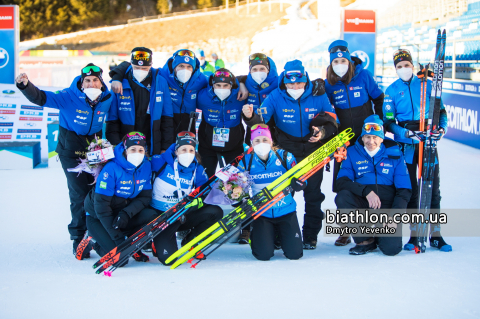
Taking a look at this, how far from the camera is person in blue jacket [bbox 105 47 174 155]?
169 inches

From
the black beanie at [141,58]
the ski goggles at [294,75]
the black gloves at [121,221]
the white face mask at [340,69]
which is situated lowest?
the black gloves at [121,221]

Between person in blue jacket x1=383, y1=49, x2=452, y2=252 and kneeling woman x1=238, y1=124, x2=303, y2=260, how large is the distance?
0.99 metres

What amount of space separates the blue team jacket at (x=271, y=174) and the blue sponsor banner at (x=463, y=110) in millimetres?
6261

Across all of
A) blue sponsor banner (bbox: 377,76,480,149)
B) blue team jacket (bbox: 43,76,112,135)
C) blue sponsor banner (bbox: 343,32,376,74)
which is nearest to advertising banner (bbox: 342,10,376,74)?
blue sponsor banner (bbox: 343,32,376,74)

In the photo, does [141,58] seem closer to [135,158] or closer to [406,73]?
[135,158]

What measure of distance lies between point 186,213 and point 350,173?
151 cm

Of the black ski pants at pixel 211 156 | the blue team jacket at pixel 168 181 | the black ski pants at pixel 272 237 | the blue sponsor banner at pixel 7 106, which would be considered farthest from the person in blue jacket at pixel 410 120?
the blue sponsor banner at pixel 7 106

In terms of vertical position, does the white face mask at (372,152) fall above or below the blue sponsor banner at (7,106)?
below

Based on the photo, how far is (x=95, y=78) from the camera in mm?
3975

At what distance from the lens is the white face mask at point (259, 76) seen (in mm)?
4363

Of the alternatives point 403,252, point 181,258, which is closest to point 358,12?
point 403,252

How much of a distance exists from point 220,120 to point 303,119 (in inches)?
33.8

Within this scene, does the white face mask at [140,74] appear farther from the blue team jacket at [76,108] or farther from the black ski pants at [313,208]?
the black ski pants at [313,208]

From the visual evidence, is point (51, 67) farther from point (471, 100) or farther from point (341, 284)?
point (341, 284)
